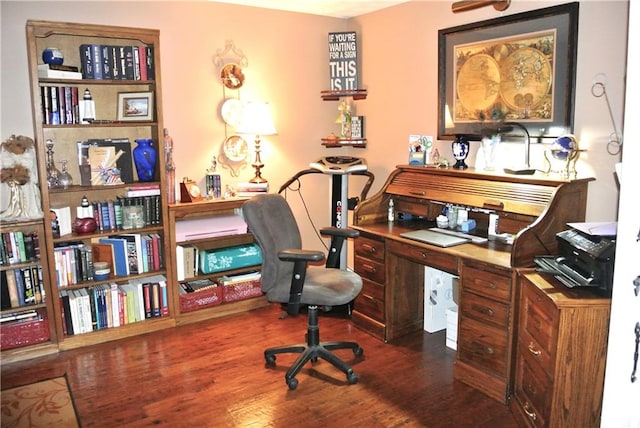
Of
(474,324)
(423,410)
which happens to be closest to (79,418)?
(423,410)

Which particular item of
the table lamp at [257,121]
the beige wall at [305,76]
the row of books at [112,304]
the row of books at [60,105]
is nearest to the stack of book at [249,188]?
the beige wall at [305,76]

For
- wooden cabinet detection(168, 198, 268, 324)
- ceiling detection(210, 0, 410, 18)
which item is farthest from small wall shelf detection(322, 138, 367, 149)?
ceiling detection(210, 0, 410, 18)

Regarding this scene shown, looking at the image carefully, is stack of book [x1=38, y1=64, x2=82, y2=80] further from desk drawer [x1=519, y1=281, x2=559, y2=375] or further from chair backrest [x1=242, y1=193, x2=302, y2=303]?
desk drawer [x1=519, y1=281, x2=559, y2=375]

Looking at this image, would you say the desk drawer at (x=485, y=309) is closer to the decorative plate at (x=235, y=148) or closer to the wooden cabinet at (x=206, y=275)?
the wooden cabinet at (x=206, y=275)

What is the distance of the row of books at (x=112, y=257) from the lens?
11.2 feet

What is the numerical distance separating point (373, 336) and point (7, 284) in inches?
93.1

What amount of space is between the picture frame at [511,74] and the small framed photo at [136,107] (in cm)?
206

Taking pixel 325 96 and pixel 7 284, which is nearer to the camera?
pixel 7 284

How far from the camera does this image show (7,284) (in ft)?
10.5

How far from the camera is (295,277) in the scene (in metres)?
2.81

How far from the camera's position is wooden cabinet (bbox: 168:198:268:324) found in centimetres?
373

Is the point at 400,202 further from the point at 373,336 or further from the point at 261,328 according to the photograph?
the point at 261,328

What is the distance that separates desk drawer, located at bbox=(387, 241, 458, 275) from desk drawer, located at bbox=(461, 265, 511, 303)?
88mm

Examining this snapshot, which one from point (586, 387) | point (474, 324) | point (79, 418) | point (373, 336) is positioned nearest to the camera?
point (586, 387)
